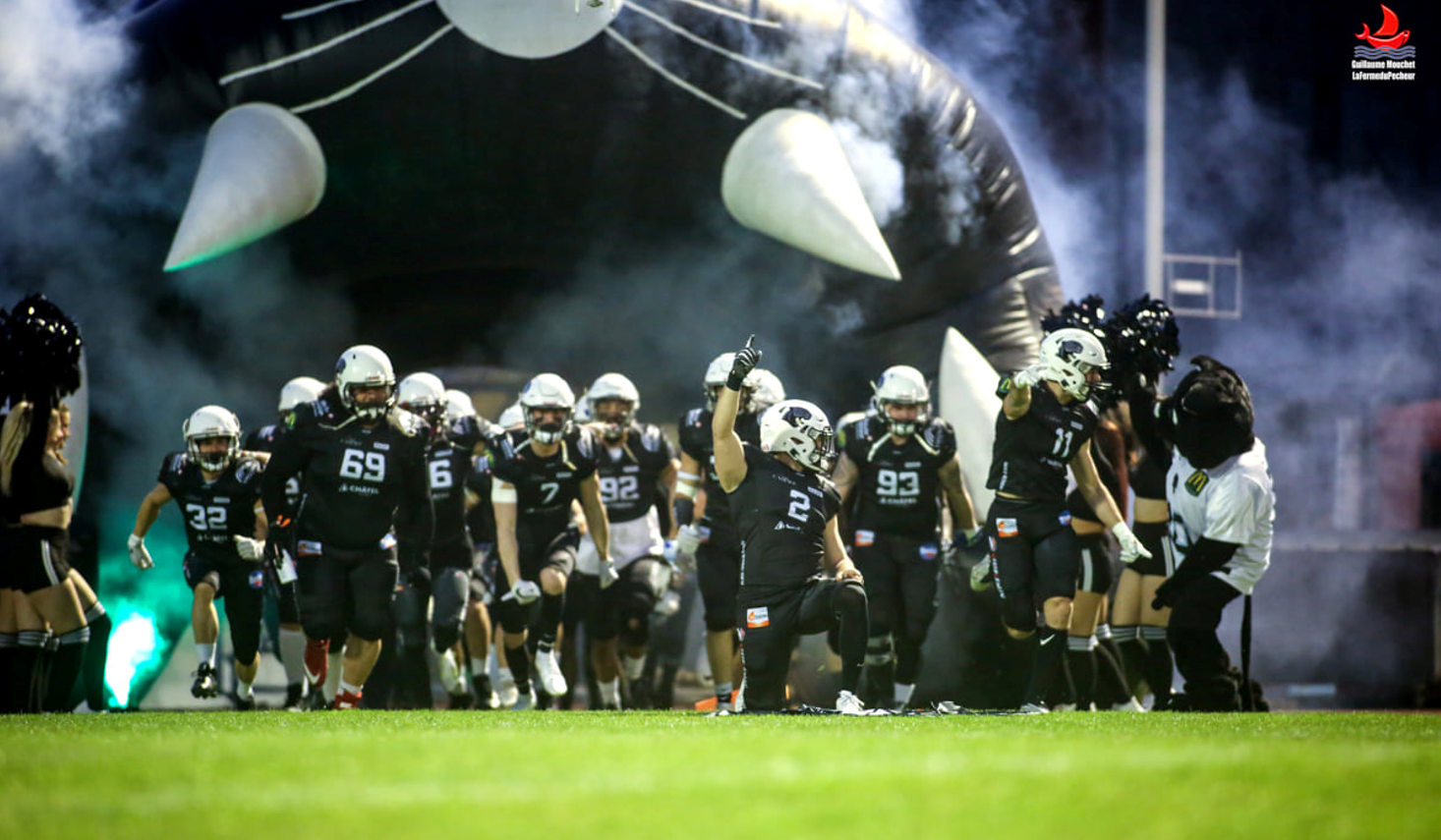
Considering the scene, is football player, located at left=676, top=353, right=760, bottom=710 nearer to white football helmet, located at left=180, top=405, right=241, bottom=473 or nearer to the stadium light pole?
white football helmet, located at left=180, top=405, right=241, bottom=473

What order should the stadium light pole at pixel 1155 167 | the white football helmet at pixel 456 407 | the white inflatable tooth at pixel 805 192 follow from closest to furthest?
the white football helmet at pixel 456 407, the white inflatable tooth at pixel 805 192, the stadium light pole at pixel 1155 167

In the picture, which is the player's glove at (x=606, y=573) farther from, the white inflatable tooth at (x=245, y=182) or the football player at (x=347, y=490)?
the white inflatable tooth at (x=245, y=182)

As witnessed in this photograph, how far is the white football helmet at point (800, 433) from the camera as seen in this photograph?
6953mm

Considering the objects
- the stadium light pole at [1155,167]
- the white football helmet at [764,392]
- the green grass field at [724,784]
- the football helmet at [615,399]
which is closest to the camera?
the green grass field at [724,784]

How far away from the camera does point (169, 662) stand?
10664mm

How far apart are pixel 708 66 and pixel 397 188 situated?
2225mm

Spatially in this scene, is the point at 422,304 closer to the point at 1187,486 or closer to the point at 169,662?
the point at 169,662

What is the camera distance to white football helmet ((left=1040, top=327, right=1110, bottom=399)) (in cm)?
734

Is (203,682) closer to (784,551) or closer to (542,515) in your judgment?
(542,515)

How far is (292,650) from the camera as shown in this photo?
952 centimetres

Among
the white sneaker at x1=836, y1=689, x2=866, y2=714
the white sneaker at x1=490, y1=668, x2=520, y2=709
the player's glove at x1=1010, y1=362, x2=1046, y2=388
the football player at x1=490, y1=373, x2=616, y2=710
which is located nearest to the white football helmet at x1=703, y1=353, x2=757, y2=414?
the football player at x1=490, y1=373, x2=616, y2=710

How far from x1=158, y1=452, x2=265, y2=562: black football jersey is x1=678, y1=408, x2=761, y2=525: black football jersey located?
8.47ft

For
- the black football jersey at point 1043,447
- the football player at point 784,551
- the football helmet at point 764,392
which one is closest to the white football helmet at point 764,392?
the football helmet at point 764,392

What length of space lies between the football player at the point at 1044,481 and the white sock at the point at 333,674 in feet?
11.9
